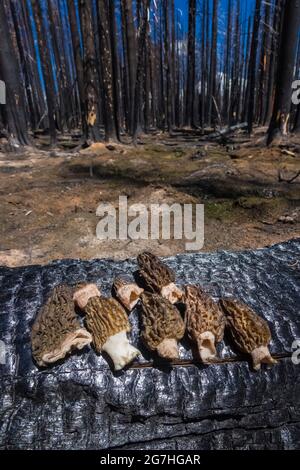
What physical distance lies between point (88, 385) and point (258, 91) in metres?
19.1

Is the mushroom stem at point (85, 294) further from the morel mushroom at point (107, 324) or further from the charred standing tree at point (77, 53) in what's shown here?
the charred standing tree at point (77, 53)

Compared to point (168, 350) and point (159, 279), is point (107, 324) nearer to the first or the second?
point (168, 350)

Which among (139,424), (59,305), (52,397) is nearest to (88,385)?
(52,397)

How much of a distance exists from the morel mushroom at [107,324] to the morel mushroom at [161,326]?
0.29ft

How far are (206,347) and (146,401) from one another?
0.35m

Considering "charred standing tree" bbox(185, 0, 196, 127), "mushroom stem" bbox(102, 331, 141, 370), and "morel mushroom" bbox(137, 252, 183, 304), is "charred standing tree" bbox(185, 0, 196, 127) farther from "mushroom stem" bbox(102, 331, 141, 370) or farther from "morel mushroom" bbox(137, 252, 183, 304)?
"mushroom stem" bbox(102, 331, 141, 370)

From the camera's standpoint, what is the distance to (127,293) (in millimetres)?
1735

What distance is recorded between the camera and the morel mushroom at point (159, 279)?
1.78 m

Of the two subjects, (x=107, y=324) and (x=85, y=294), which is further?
(x=85, y=294)

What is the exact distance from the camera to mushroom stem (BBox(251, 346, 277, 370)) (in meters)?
1.49

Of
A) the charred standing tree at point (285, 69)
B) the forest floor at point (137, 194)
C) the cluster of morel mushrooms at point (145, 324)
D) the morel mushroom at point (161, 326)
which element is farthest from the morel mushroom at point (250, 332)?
the charred standing tree at point (285, 69)

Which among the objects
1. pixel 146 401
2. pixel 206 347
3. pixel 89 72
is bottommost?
pixel 146 401

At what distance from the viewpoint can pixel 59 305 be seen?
1.63 meters

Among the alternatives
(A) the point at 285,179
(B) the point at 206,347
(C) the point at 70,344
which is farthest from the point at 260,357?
(A) the point at 285,179
